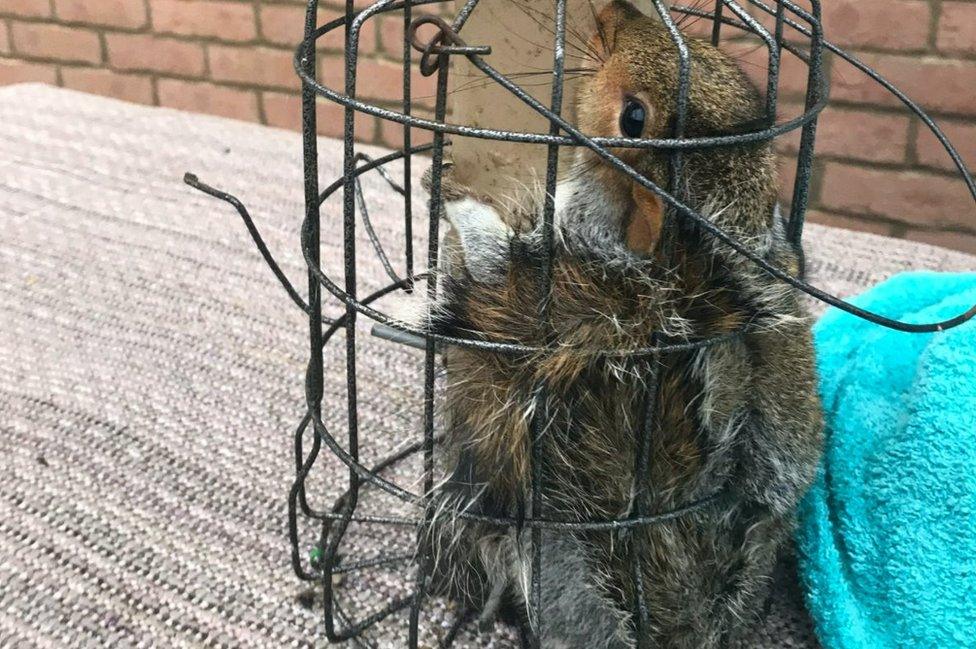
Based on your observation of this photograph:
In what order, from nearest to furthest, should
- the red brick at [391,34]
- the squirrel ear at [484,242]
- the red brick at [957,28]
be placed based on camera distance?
the squirrel ear at [484,242] < the red brick at [957,28] < the red brick at [391,34]

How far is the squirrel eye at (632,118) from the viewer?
0.64 meters

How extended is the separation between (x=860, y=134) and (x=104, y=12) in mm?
1865

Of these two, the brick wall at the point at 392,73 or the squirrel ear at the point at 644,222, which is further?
the brick wall at the point at 392,73

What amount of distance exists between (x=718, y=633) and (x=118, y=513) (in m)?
0.52

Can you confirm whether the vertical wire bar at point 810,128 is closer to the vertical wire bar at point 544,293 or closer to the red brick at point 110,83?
the vertical wire bar at point 544,293

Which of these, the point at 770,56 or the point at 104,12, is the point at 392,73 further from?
the point at 770,56

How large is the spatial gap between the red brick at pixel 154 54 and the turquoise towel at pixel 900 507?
77.1 inches

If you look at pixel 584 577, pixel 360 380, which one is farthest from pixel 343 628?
pixel 360 380

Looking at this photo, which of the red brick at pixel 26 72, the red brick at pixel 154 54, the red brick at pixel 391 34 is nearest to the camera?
the red brick at pixel 391 34

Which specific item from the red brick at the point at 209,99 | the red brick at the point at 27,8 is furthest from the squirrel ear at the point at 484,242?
the red brick at the point at 27,8

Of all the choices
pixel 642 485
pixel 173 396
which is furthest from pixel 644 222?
pixel 173 396

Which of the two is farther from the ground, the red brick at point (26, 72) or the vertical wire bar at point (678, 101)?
the vertical wire bar at point (678, 101)

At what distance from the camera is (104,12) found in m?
2.29

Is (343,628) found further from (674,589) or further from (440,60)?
(440,60)
